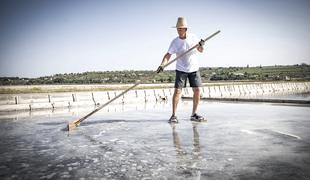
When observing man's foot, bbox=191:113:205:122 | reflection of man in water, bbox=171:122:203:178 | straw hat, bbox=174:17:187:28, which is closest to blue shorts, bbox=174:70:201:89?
man's foot, bbox=191:113:205:122

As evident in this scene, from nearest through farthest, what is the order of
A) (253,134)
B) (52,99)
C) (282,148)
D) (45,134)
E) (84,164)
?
1. (84,164)
2. (282,148)
3. (253,134)
4. (45,134)
5. (52,99)

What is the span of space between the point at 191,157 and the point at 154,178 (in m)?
0.86

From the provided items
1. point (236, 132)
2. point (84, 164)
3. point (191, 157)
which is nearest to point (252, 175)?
point (191, 157)

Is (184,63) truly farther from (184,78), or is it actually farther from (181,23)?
(181,23)

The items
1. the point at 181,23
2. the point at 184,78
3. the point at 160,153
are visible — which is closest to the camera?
the point at 160,153

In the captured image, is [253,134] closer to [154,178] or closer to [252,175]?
[252,175]

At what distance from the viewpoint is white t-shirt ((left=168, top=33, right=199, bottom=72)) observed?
22.4ft

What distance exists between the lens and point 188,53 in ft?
22.3

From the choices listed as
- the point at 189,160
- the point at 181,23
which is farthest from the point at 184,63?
the point at 189,160

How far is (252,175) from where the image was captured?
274cm

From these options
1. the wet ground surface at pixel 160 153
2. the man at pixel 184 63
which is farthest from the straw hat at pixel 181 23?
the wet ground surface at pixel 160 153

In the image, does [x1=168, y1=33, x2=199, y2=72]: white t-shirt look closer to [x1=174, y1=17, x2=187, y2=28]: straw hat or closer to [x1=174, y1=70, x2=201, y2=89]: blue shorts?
[x1=174, y1=70, x2=201, y2=89]: blue shorts

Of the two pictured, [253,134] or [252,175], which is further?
[253,134]

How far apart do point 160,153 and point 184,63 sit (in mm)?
3471
